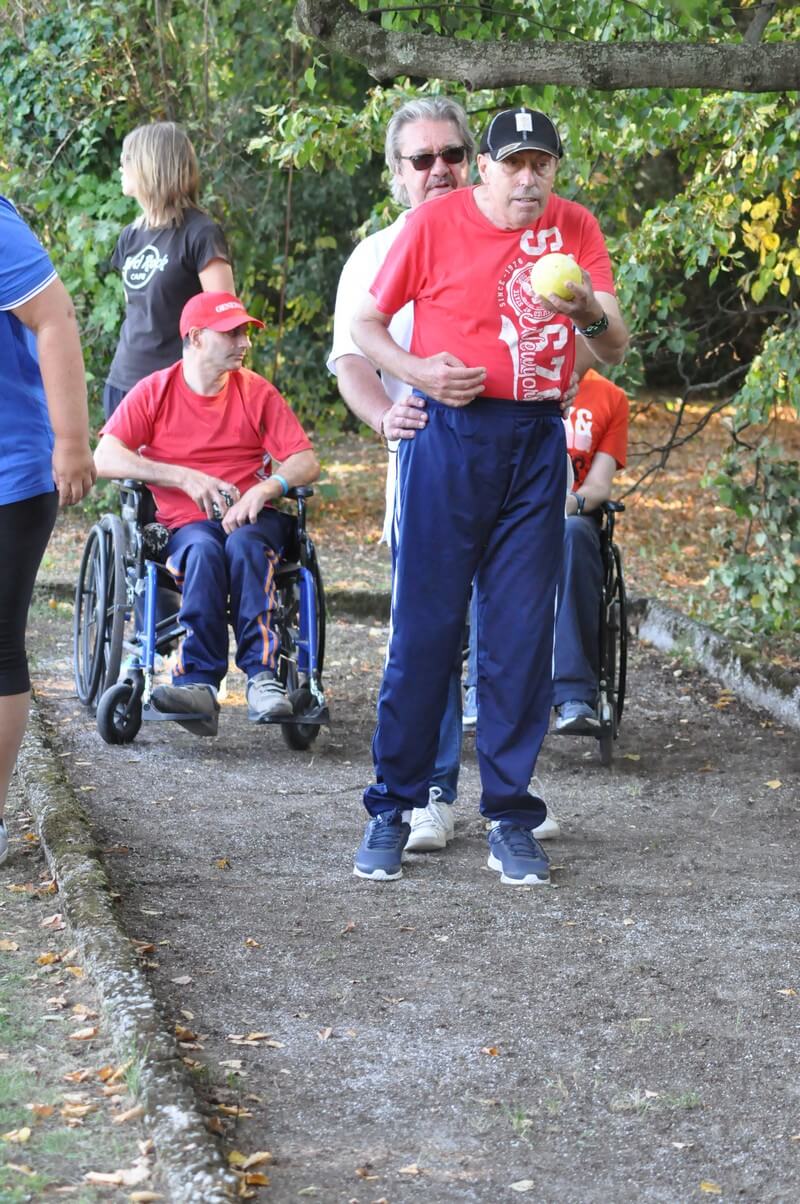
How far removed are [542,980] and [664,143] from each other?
5.06 meters

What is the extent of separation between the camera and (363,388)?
4.46 metres

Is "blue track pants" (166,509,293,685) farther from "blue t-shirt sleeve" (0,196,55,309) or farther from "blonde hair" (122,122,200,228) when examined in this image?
"blue t-shirt sleeve" (0,196,55,309)

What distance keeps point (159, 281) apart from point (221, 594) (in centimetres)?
139

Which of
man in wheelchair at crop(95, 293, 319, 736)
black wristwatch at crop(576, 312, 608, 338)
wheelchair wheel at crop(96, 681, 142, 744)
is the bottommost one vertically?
wheelchair wheel at crop(96, 681, 142, 744)

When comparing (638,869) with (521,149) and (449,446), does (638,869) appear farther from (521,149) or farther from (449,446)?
(521,149)

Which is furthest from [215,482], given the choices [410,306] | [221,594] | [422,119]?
[422,119]

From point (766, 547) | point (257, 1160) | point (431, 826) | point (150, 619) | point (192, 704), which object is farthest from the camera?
point (766, 547)

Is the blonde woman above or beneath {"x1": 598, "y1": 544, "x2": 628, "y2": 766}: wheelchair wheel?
above

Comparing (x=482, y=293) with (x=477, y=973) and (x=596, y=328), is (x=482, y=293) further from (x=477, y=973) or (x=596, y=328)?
(x=477, y=973)

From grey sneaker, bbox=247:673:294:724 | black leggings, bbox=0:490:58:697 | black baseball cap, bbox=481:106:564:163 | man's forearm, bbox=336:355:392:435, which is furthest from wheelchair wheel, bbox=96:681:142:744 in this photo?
black baseball cap, bbox=481:106:564:163

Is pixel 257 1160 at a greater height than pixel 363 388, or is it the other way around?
pixel 363 388

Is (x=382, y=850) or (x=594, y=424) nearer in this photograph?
(x=382, y=850)

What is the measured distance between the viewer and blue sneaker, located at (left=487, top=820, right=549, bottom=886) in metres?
4.30

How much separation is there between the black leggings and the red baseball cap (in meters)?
1.60
